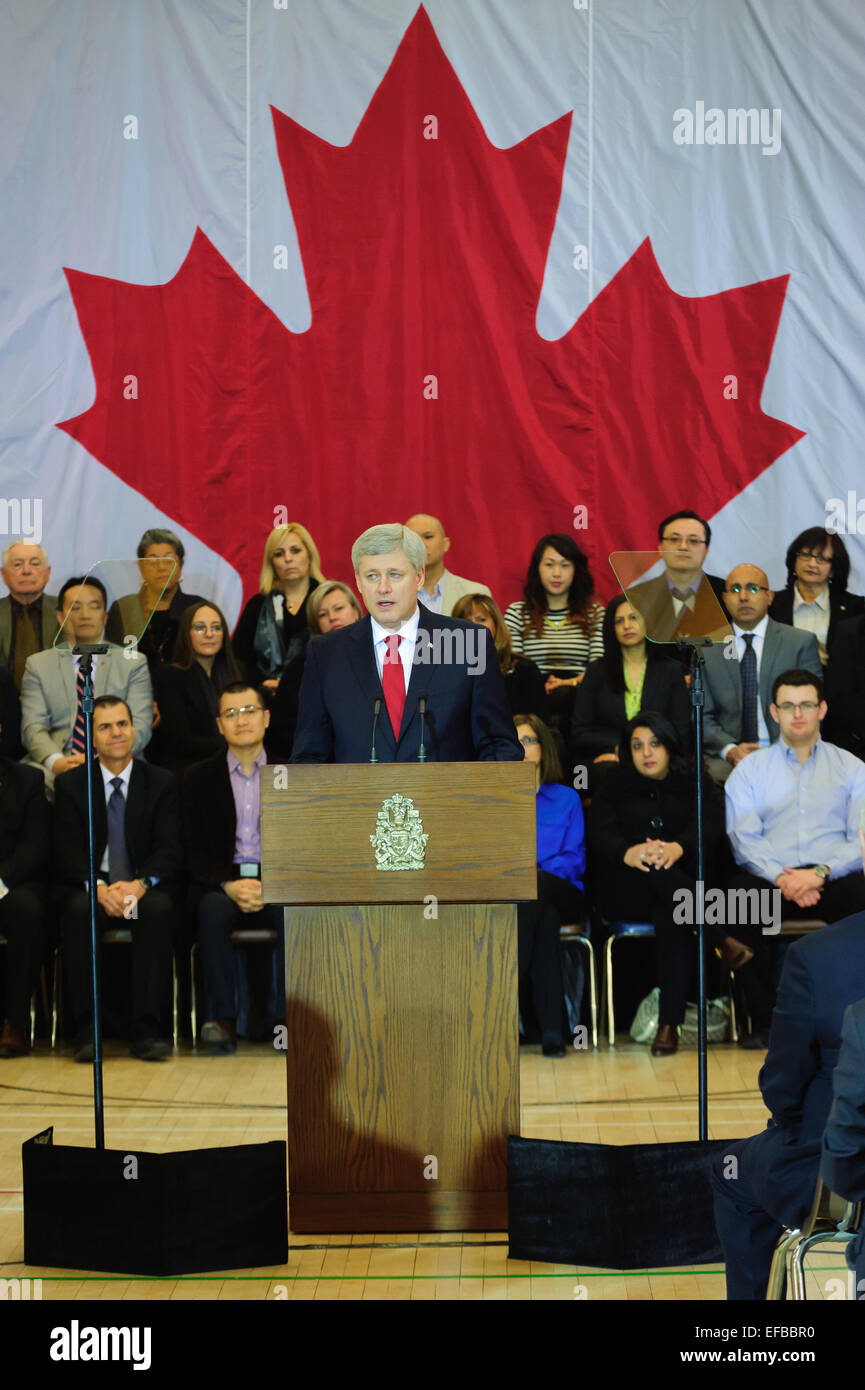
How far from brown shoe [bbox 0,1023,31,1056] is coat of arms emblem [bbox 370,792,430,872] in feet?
9.43

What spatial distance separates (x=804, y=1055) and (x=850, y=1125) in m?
0.40

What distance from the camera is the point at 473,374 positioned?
7.18 meters

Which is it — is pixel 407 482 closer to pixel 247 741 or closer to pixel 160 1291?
pixel 247 741

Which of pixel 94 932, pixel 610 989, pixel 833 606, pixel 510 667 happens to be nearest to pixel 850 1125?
pixel 94 932

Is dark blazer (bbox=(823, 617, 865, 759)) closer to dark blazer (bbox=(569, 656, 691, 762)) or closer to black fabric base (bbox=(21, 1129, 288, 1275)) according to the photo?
dark blazer (bbox=(569, 656, 691, 762))

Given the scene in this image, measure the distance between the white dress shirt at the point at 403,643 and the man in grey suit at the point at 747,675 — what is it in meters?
2.72

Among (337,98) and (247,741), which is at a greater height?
(337,98)

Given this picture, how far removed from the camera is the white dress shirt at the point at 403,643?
375 cm

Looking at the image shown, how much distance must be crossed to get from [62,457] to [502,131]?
2.38m

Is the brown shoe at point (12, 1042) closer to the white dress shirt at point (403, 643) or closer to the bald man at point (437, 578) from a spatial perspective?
the bald man at point (437, 578)

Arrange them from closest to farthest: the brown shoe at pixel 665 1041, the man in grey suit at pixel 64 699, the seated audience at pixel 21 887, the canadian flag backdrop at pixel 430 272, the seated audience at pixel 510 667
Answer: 1. the brown shoe at pixel 665 1041
2. the seated audience at pixel 21 887
3. the seated audience at pixel 510 667
4. the man in grey suit at pixel 64 699
5. the canadian flag backdrop at pixel 430 272

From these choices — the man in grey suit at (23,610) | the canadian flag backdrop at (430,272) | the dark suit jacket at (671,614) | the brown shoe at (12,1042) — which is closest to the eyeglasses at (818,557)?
the canadian flag backdrop at (430,272)

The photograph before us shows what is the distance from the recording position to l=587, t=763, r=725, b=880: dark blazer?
6000 millimetres
